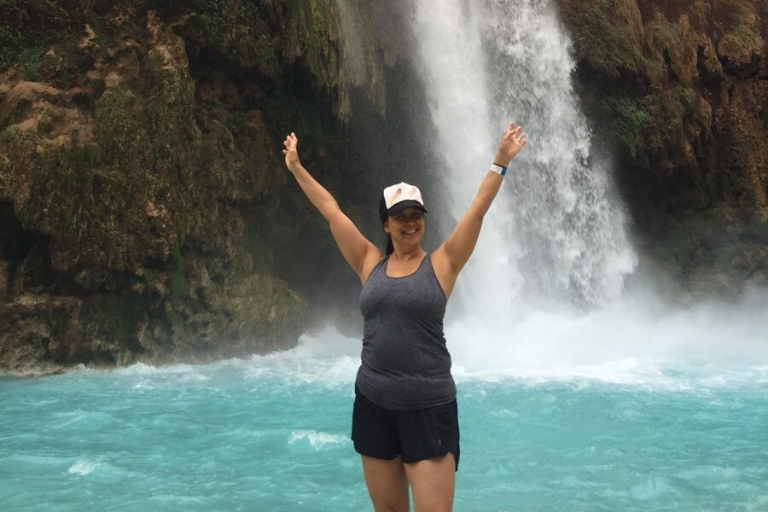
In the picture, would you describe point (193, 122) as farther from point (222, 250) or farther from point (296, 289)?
point (296, 289)

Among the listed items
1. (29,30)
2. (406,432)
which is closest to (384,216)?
(406,432)

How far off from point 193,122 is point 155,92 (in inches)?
29.4

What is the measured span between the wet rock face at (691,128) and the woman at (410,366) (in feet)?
49.9

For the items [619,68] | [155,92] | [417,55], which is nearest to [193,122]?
[155,92]

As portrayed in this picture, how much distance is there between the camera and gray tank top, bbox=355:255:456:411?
2889 millimetres

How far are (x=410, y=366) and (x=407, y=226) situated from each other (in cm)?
58

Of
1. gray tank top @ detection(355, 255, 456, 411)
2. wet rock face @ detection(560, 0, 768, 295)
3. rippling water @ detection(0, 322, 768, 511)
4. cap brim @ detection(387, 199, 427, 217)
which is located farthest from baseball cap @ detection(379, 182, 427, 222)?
wet rock face @ detection(560, 0, 768, 295)

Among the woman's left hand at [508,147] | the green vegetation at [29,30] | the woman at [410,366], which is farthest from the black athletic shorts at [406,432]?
the green vegetation at [29,30]

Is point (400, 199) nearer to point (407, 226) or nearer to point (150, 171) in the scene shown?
point (407, 226)

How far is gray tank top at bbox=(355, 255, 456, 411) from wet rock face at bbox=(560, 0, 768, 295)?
605 inches

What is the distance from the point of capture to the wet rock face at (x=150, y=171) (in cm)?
1020

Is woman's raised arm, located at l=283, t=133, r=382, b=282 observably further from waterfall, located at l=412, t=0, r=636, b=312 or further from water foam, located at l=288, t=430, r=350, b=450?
waterfall, located at l=412, t=0, r=636, b=312

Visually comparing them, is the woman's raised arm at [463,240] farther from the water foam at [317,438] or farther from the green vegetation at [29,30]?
the green vegetation at [29,30]

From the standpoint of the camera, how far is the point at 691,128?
18.3 m
